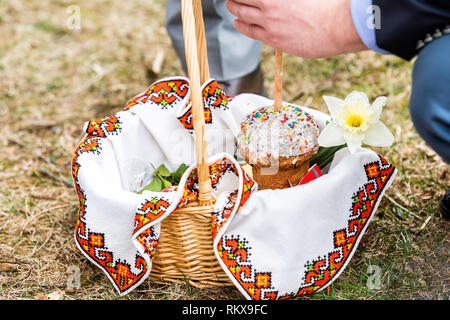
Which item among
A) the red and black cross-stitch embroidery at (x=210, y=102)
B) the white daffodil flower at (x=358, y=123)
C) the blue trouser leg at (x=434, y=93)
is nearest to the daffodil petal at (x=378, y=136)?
the white daffodil flower at (x=358, y=123)

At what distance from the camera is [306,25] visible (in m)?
0.95

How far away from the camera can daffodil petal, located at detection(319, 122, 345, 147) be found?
3.60 feet

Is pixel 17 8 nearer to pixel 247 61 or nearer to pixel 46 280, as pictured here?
pixel 247 61

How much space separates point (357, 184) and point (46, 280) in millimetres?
775

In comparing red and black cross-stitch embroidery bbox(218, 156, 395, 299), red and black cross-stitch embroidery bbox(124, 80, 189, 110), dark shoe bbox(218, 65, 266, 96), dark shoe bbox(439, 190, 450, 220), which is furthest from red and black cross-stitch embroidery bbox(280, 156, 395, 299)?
dark shoe bbox(218, 65, 266, 96)

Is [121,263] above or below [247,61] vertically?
below

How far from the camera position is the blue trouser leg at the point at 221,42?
1.59 metres

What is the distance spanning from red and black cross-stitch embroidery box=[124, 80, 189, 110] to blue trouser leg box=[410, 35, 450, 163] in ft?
2.12

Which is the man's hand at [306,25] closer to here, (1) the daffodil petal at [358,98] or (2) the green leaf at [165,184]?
(1) the daffodil petal at [358,98]

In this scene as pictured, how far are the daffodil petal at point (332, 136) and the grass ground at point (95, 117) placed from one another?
1.00 ft

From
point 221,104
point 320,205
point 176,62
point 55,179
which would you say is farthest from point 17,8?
point 320,205

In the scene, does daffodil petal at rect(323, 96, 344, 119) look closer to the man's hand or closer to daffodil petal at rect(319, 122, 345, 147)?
daffodil petal at rect(319, 122, 345, 147)

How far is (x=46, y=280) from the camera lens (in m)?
1.21

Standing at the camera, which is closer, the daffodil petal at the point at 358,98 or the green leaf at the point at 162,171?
the daffodil petal at the point at 358,98
